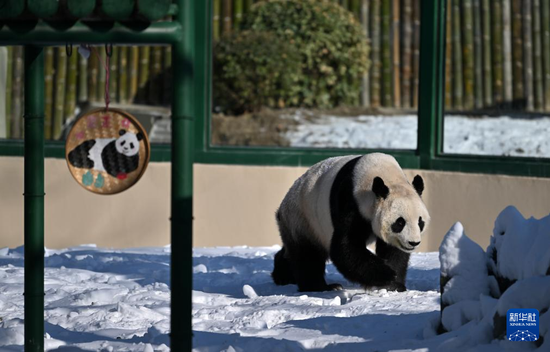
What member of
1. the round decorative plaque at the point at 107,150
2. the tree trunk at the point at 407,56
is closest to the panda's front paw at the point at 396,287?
the round decorative plaque at the point at 107,150

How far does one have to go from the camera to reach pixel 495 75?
27.2ft

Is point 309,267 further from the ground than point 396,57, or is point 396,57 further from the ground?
point 396,57

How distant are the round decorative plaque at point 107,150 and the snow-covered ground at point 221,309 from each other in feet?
2.57

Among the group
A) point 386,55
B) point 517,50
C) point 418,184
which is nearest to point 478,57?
point 517,50

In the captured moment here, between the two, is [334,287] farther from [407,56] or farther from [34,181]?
[407,56]

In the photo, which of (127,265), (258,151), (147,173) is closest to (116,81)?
(147,173)

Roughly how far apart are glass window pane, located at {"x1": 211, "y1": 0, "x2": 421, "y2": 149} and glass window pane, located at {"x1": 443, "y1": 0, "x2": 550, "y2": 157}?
0.39 meters

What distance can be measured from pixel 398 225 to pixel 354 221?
1.06 feet

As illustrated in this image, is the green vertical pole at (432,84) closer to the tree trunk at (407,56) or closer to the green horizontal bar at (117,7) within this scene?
the tree trunk at (407,56)

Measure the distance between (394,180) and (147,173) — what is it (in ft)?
10.8

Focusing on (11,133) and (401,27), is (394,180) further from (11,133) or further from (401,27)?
(11,133)

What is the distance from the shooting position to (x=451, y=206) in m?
8.02

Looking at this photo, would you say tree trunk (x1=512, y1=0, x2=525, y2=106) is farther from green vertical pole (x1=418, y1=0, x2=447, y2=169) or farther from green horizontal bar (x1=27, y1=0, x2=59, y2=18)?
green horizontal bar (x1=27, y1=0, x2=59, y2=18)

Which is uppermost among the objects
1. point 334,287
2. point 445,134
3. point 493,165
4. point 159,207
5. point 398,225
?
point 445,134
